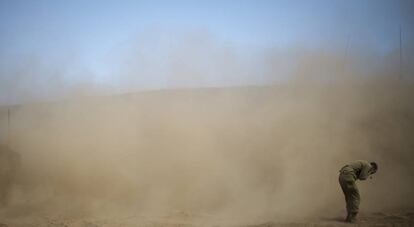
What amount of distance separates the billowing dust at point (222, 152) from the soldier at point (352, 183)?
1.13 meters

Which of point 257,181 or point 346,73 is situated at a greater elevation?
point 346,73

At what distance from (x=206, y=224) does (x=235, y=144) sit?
4.99 metres

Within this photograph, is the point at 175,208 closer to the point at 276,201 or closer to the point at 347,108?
the point at 276,201

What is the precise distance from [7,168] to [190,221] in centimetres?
800

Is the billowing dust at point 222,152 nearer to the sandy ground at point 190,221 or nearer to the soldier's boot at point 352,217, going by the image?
the sandy ground at point 190,221

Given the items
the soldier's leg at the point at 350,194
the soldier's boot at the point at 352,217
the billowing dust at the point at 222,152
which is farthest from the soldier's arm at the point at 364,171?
the billowing dust at the point at 222,152

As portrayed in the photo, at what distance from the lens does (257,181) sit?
38.3 feet

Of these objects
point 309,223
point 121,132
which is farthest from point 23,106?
point 309,223

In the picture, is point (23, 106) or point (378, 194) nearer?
point (378, 194)

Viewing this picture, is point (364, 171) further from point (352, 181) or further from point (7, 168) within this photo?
point (7, 168)

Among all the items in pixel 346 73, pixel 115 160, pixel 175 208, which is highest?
pixel 346 73

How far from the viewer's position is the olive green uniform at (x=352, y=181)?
7887 millimetres

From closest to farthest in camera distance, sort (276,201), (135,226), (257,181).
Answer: (135,226) < (276,201) < (257,181)

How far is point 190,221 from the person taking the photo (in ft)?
29.1
